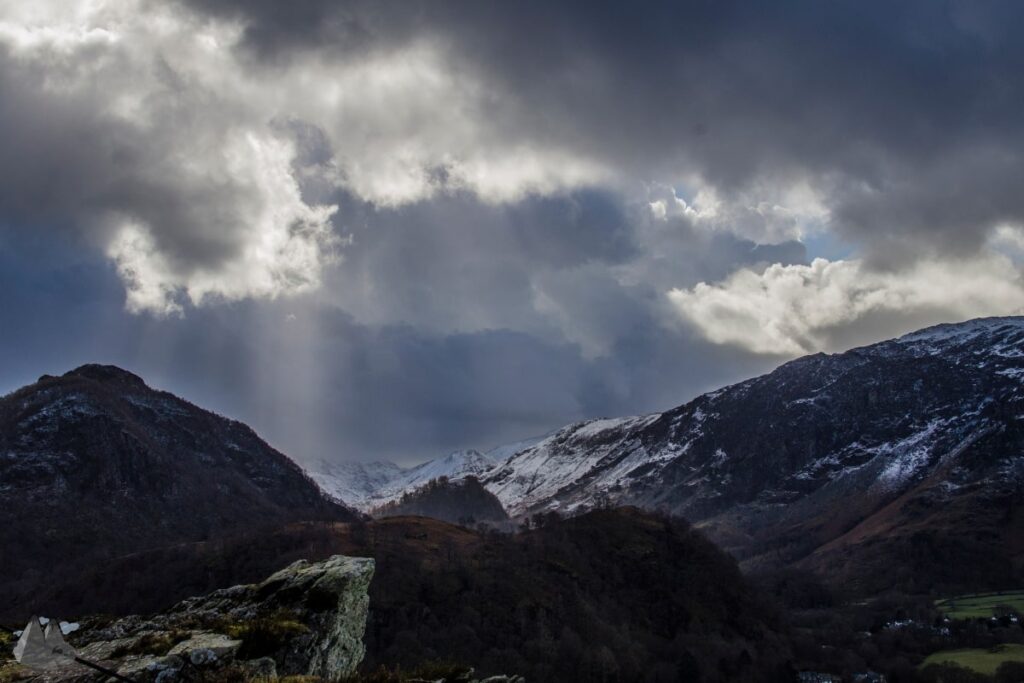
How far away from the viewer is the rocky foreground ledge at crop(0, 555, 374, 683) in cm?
2633

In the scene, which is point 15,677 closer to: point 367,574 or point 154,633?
point 154,633

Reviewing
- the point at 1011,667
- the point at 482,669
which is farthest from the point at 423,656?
the point at 1011,667

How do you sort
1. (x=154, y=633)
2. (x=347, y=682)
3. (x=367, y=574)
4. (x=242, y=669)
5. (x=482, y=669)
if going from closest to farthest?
(x=347, y=682), (x=242, y=669), (x=154, y=633), (x=367, y=574), (x=482, y=669)

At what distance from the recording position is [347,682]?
2406cm

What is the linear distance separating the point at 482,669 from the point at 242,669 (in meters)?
178

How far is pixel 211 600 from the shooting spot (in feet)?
132

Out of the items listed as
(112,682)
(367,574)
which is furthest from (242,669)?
(367,574)

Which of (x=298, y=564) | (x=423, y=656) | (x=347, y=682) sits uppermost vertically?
(x=298, y=564)

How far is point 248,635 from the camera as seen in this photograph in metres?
30.1

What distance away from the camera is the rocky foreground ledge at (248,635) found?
26328mm

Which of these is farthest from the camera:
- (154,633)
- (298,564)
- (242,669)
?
(298,564)

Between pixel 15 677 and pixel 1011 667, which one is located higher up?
pixel 15 677

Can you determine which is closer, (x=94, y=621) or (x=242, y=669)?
(x=242, y=669)

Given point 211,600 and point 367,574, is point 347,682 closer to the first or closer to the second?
point 367,574
